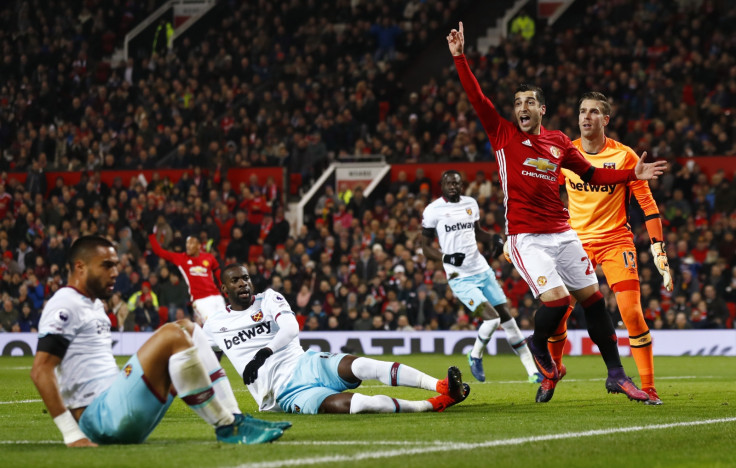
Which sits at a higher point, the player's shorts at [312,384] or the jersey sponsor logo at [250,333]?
the jersey sponsor logo at [250,333]

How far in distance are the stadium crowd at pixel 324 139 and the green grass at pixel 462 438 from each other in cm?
1019

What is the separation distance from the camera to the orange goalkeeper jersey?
994 centimetres

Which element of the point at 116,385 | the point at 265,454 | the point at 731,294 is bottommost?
the point at 731,294

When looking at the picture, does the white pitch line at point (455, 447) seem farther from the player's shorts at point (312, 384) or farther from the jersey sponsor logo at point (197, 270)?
the jersey sponsor logo at point (197, 270)

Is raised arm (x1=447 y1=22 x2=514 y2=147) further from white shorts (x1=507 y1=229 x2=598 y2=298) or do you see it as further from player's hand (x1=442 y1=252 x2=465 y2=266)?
player's hand (x1=442 y1=252 x2=465 y2=266)

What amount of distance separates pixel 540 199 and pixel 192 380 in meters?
4.22

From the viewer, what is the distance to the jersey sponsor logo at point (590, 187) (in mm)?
9992

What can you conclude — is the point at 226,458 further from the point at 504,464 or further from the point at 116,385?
the point at 504,464

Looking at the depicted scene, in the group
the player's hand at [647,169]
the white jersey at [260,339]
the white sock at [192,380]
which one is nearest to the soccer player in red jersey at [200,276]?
the white jersey at [260,339]

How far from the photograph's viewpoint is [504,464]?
5.71m

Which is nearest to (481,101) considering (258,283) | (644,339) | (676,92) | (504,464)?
(644,339)

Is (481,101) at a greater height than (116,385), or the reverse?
(481,101)

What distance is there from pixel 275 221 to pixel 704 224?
9.09 meters

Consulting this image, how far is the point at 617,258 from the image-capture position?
32.2 feet
